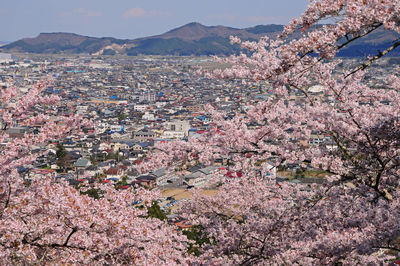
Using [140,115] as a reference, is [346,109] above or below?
above

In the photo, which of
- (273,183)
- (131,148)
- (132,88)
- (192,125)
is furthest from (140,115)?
(273,183)

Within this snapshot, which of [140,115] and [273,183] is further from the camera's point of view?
[140,115]

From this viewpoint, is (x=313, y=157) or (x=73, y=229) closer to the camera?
(x=73, y=229)

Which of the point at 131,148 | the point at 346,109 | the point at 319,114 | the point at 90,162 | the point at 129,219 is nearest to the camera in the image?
the point at 129,219

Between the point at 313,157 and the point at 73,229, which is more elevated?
the point at 313,157

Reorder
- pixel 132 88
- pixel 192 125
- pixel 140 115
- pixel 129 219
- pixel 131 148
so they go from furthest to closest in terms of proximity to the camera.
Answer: pixel 132 88 → pixel 140 115 → pixel 192 125 → pixel 131 148 → pixel 129 219

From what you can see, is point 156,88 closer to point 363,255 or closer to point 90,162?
point 90,162

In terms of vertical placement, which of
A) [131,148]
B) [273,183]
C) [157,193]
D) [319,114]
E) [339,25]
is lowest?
[131,148]
